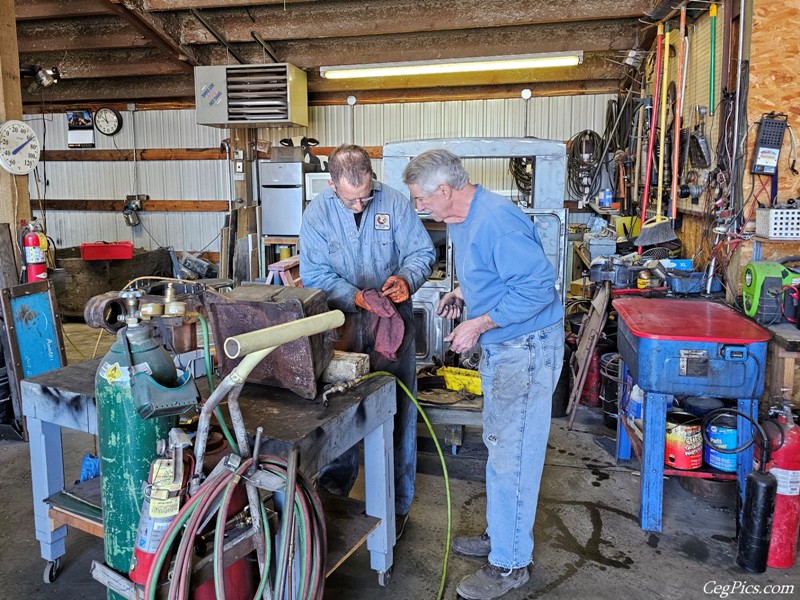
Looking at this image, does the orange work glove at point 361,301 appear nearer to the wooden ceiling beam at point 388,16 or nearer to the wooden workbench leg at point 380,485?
the wooden workbench leg at point 380,485

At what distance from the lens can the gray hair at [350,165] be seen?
244 cm

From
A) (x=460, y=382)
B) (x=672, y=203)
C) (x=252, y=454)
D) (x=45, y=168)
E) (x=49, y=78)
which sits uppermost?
(x=49, y=78)

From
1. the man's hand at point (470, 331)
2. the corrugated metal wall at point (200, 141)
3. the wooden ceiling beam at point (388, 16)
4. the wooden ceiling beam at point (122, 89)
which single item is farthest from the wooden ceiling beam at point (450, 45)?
the man's hand at point (470, 331)

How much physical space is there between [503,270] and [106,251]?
5.92 meters

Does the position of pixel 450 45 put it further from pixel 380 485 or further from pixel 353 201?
pixel 380 485

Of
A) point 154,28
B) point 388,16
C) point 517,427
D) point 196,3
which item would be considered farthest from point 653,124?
point 154,28

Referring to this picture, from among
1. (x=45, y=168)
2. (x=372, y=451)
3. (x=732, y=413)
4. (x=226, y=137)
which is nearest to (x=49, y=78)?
(x=226, y=137)

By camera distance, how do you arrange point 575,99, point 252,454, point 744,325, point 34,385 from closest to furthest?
point 252,454, point 34,385, point 744,325, point 575,99

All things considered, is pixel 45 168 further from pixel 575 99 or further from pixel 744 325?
pixel 744 325

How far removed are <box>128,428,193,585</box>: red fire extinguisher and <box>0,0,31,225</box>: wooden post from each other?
10.4ft

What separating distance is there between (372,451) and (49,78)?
4.85 meters

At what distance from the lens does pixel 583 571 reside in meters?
2.46

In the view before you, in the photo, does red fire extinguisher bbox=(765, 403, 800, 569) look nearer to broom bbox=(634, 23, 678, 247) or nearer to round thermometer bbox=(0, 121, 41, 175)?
broom bbox=(634, 23, 678, 247)

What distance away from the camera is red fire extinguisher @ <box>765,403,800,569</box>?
2.38 metres
